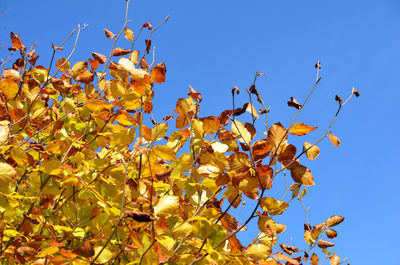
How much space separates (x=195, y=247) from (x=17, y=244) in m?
0.89

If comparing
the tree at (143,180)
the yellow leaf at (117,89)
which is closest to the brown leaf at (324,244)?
the tree at (143,180)

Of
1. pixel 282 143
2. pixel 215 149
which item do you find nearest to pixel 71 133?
pixel 215 149

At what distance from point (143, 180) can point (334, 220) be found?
1196mm

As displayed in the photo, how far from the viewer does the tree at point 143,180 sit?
4.19ft

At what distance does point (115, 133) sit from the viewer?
1598 millimetres

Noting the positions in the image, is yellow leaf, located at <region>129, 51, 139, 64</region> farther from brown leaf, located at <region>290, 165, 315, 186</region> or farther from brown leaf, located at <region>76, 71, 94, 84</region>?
brown leaf, located at <region>290, 165, 315, 186</region>

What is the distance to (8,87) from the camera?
1731 mm

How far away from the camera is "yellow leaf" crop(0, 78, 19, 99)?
1.72 metres

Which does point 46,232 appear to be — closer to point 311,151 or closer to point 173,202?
point 173,202

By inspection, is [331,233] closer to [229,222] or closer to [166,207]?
[229,222]

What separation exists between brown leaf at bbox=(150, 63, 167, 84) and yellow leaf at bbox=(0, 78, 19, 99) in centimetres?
77

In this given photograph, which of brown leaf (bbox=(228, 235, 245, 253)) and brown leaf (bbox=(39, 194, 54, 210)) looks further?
brown leaf (bbox=(39, 194, 54, 210))

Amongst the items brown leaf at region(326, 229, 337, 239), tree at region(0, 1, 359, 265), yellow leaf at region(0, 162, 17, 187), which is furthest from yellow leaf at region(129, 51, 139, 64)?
brown leaf at region(326, 229, 337, 239)

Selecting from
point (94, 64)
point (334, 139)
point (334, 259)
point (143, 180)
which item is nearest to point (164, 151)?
point (143, 180)
